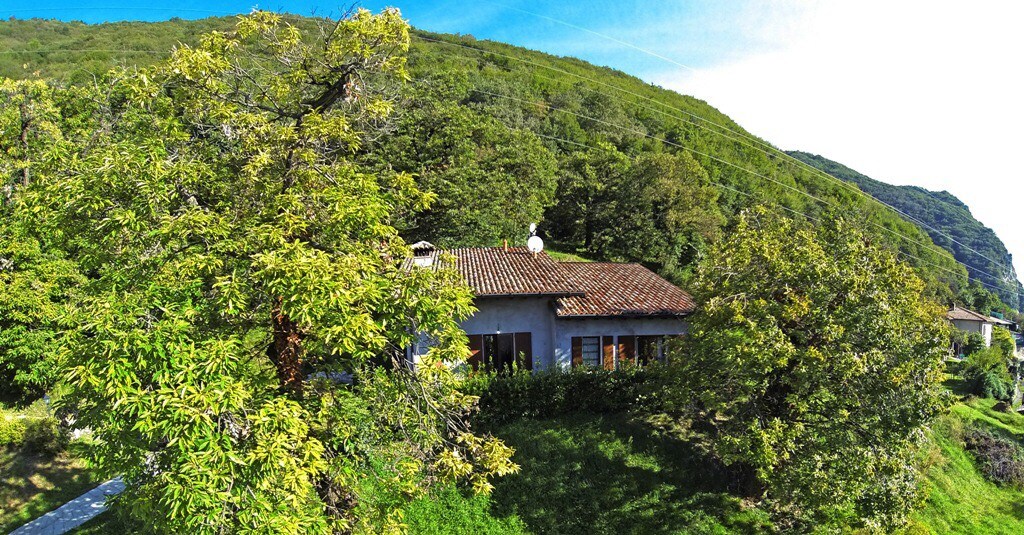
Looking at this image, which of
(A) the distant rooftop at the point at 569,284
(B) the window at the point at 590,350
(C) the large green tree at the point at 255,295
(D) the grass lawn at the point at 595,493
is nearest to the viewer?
(C) the large green tree at the point at 255,295

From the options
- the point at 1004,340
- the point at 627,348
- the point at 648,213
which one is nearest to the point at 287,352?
the point at 627,348

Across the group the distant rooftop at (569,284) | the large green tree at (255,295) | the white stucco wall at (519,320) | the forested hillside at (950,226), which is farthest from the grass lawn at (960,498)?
the forested hillside at (950,226)

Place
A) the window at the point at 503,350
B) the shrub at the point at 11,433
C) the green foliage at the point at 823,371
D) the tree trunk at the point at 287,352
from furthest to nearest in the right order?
the window at the point at 503,350 → the shrub at the point at 11,433 → the green foliage at the point at 823,371 → the tree trunk at the point at 287,352

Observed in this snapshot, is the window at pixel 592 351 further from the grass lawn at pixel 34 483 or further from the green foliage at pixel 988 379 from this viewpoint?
the green foliage at pixel 988 379

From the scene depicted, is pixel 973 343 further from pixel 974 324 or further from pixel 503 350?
pixel 503 350

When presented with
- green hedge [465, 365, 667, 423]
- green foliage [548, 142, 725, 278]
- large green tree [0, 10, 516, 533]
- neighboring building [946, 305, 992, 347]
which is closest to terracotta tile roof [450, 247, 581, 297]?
green hedge [465, 365, 667, 423]

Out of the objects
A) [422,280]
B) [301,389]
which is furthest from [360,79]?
[301,389]
